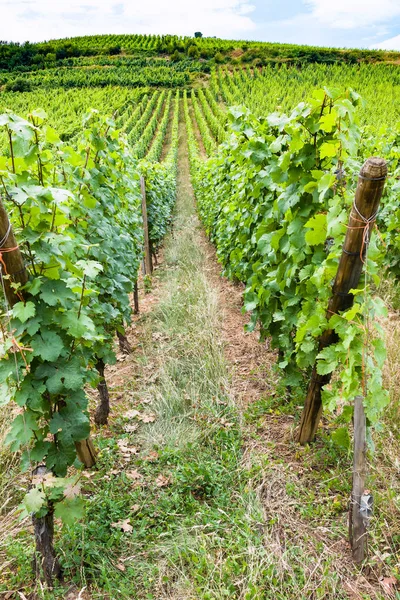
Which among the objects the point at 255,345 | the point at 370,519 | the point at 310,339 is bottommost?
the point at 255,345

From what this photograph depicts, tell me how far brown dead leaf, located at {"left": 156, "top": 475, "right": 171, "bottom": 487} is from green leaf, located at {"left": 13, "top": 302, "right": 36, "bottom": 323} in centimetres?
176

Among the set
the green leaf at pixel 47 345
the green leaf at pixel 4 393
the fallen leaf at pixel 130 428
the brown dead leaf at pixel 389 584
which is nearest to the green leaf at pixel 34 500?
the green leaf at pixel 4 393

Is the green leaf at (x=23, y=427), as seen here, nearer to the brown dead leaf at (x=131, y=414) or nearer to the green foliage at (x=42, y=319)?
the green foliage at (x=42, y=319)

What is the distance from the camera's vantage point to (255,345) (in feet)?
16.3

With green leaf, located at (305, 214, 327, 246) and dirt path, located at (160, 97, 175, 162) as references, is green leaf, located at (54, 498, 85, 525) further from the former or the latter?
dirt path, located at (160, 97, 175, 162)

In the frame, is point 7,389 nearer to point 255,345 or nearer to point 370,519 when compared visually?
point 370,519

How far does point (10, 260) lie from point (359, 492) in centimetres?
225

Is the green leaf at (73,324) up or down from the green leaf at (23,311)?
down

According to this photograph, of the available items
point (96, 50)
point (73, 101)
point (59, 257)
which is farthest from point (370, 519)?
point (96, 50)

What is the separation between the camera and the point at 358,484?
216 centimetres

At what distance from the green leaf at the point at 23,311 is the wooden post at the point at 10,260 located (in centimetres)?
10

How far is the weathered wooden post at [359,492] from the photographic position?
212 centimetres

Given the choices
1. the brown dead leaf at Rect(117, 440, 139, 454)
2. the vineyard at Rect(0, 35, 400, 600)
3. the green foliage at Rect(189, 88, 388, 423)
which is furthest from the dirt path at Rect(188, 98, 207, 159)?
the brown dead leaf at Rect(117, 440, 139, 454)

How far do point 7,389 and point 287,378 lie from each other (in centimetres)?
219
